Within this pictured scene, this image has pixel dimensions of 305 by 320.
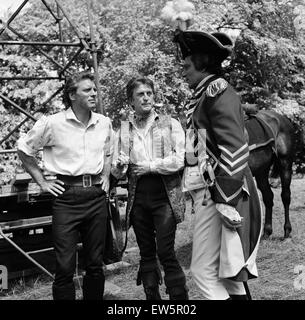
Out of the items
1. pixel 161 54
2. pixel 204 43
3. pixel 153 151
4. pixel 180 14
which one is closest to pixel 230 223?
pixel 204 43

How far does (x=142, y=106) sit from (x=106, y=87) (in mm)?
6708

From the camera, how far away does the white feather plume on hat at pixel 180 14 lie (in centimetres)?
277

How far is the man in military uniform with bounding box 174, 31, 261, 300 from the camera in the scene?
2.46m

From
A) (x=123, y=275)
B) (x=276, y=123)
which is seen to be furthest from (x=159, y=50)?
(x=123, y=275)

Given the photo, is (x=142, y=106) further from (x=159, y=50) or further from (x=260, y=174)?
(x=159, y=50)

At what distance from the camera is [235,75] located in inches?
461

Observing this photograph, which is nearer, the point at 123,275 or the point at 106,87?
the point at 123,275

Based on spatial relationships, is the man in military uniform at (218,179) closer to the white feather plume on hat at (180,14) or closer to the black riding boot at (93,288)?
the white feather plume on hat at (180,14)

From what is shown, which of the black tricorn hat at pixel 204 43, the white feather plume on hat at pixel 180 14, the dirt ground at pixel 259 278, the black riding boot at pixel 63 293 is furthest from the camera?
the dirt ground at pixel 259 278

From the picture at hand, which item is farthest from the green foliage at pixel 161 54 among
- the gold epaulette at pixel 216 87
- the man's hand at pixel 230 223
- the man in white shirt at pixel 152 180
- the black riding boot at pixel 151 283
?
the man's hand at pixel 230 223

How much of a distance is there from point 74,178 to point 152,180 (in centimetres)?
53

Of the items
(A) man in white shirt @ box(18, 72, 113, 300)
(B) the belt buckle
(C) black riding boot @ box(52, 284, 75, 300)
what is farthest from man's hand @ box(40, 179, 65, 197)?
(C) black riding boot @ box(52, 284, 75, 300)

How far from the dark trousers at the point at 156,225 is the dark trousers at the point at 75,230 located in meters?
0.26

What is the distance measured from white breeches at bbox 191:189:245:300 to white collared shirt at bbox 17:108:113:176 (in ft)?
3.47
